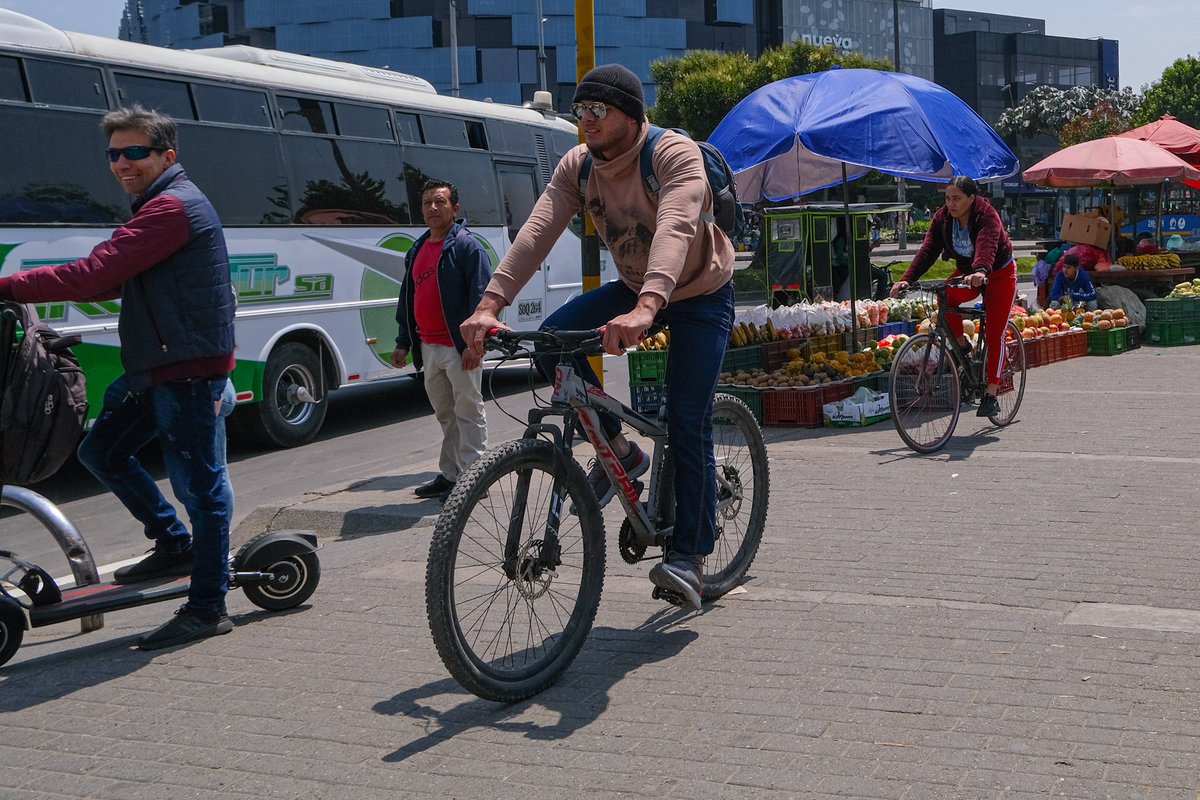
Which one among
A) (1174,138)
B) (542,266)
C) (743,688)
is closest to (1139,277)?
(1174,138)

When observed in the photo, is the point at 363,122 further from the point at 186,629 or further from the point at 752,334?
the point at 186,629

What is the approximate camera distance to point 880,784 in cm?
345

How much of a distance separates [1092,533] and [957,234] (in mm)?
3907

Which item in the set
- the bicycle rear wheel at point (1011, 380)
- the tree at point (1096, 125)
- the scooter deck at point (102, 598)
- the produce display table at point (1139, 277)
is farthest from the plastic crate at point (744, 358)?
the tree at point (1096, 125)

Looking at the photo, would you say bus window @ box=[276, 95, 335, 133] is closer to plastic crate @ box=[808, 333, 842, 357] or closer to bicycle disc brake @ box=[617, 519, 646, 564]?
plastic crate @ box=[808, 333, 842, 357]

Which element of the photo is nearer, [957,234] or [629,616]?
[629,616]

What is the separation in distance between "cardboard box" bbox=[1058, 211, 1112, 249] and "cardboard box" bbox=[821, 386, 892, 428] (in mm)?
9401

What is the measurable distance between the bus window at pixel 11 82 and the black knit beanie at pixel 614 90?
21.4 feet

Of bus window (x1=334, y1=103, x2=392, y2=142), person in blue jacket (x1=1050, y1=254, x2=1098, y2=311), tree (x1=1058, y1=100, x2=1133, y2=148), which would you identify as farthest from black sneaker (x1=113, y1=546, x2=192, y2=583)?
tree (x1=1058, y1=100, x2=1133, y2=148)

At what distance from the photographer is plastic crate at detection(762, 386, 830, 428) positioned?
398 inches

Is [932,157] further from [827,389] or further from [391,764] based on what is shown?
[391,764]

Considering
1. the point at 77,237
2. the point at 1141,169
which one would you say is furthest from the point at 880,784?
the point at 1141,169

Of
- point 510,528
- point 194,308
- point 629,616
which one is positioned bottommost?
point 629,616

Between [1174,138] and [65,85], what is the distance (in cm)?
1586
